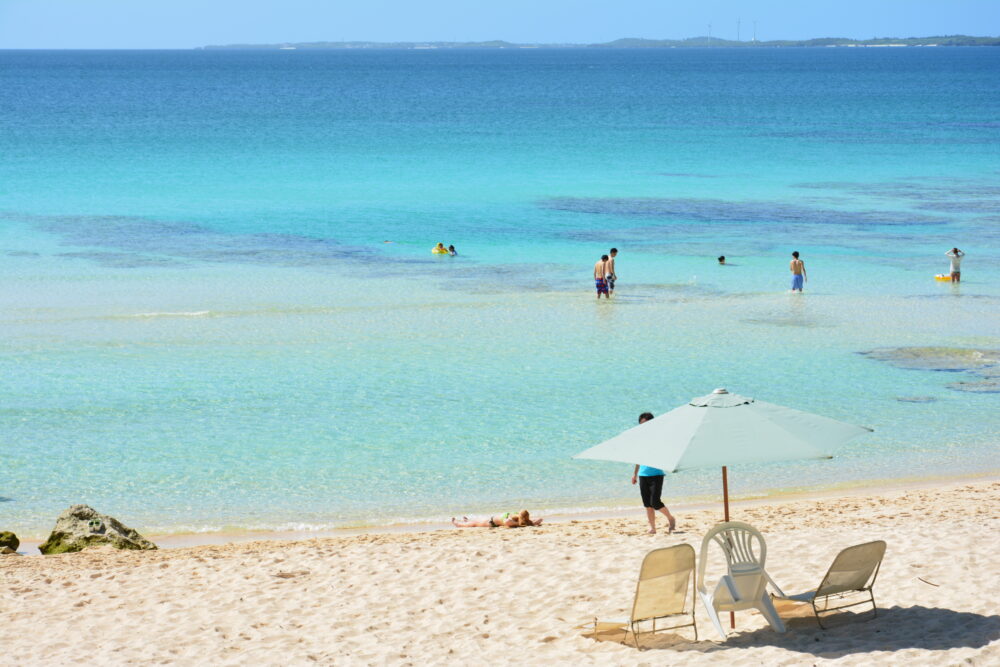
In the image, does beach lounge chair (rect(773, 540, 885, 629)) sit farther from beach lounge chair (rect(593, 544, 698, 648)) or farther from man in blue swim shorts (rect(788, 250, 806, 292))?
man in blue swim shorts (rect(788, 250, 806, 292))

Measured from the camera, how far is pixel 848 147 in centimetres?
6662

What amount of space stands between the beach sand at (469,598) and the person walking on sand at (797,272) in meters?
14.7

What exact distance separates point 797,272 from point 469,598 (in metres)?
19.2

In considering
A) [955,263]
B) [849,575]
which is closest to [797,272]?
[955,263]

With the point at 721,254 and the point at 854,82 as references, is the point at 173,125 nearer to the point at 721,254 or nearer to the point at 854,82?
the point at 721,254

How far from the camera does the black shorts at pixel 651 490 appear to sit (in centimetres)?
1223

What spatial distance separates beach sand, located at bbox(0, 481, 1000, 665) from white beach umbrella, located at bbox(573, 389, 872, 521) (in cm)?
146

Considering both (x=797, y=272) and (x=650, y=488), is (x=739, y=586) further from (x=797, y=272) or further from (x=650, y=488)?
(x=797, y=272)

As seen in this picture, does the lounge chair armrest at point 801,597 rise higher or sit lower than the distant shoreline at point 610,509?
higher

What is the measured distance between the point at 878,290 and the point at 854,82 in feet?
445

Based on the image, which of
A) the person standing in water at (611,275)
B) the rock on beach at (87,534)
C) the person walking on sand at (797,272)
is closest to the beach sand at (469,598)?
the rock on beach at (87,534)

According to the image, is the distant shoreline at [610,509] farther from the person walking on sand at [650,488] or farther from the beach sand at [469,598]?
the person walking on sand at [650,488]

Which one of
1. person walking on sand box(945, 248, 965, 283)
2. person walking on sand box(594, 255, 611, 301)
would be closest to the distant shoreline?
person walking on sand box(594, 255, 611, 301)

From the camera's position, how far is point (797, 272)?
27609 mm
